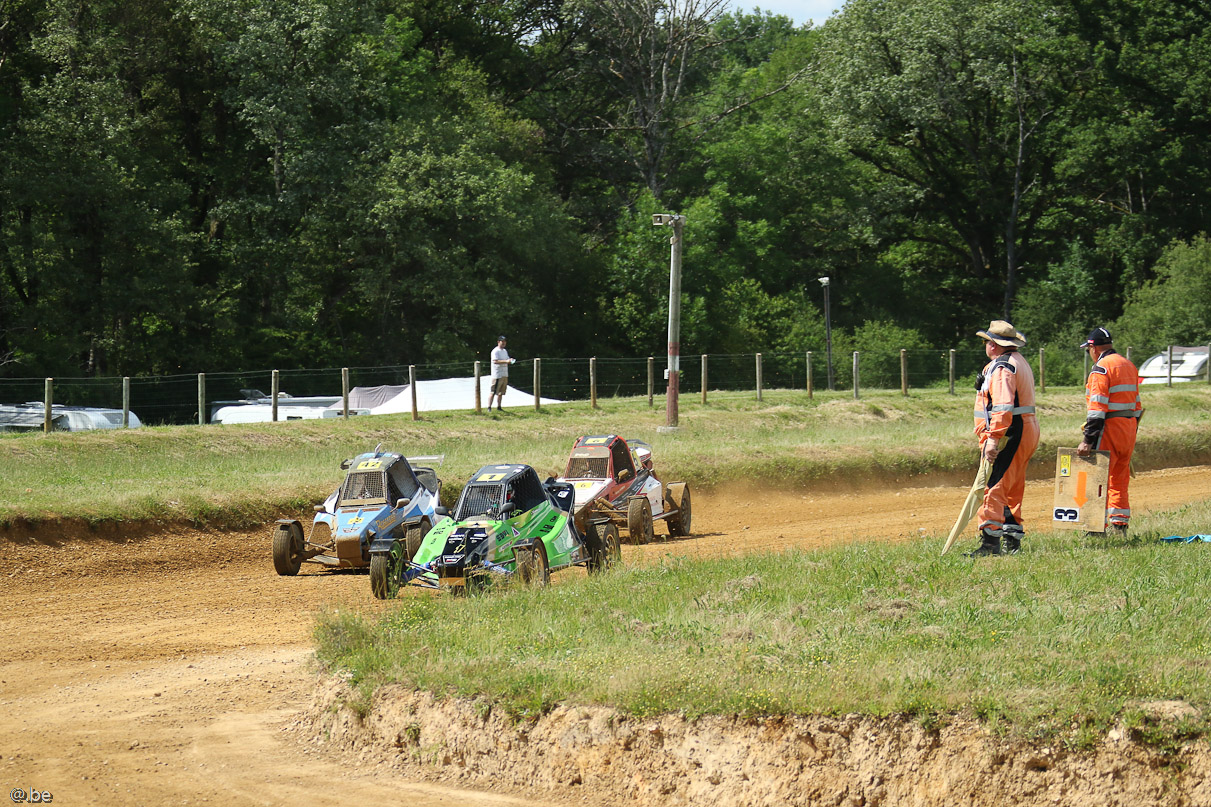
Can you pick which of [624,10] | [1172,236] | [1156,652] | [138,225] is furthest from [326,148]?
[1156,652]

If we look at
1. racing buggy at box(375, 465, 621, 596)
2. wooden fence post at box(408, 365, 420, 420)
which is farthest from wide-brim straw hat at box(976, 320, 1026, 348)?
wooden fence post at box(408, 365, 420, 420)

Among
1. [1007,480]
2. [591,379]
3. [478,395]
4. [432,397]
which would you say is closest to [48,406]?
[432,397]

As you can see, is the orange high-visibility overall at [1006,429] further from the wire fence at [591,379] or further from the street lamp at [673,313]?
the wire fence at [591,379]

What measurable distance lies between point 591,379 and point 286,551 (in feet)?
66.0

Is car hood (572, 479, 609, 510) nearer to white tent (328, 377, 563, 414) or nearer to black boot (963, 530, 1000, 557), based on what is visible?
black boot (963, 530, 1000, 557)

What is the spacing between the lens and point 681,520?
19.4 meters

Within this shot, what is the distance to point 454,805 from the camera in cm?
772

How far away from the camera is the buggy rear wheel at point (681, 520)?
1938 centimetres

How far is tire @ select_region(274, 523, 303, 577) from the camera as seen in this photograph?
15.8 m

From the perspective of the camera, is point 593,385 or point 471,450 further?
point 593,385

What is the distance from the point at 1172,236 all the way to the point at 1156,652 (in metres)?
52.1

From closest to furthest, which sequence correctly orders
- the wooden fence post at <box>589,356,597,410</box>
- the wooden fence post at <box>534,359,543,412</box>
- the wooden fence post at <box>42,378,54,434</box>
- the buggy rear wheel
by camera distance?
the buggy rear wheel → the wooden fence post at <box>42,378,54,434</box> → the wooden fence post at <box>534,359,543,412</box> → the wooden fence post at <box>589,356,597,410</box>

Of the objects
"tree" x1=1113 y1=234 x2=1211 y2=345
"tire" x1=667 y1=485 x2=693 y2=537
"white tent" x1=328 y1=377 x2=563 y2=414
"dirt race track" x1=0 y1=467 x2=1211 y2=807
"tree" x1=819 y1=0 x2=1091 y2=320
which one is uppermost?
"tree" x1=819 y1=0 x2=1091 y2=320

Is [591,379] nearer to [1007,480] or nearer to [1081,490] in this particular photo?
[1081,490]
